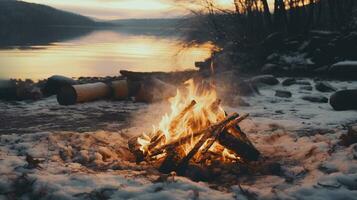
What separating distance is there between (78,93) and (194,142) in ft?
19.9

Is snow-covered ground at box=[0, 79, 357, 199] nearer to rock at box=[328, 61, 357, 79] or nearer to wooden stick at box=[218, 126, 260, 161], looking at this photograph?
wooden stick at box=[218, 126, 260, 161]

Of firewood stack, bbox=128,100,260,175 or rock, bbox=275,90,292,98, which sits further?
rock, bbox=275,90,292,98

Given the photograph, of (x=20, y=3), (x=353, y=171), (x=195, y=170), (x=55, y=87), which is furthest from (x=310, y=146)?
(x=20, y=3)

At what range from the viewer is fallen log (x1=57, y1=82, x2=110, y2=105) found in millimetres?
11336

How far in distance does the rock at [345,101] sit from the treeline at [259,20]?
14.0m

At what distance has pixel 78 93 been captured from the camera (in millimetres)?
11344

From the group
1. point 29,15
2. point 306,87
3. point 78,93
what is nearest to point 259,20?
point 306,87

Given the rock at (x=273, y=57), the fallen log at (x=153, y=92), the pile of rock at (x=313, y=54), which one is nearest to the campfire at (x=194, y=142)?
the fallen log at (x=153, y=92)

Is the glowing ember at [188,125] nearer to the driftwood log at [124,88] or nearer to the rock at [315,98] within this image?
the driftwood log at [124,88]

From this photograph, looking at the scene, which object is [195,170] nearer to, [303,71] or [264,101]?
[264,101]

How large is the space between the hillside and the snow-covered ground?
13112 cm

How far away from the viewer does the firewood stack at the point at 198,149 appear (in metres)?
5.69

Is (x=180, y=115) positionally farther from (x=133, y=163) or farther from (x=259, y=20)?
(x=259, y=20)

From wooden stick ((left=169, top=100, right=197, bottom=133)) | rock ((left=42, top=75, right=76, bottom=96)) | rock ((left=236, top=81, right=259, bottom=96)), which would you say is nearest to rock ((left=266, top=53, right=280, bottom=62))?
rock ((left=236, top=81, right=259, bottom=96))
